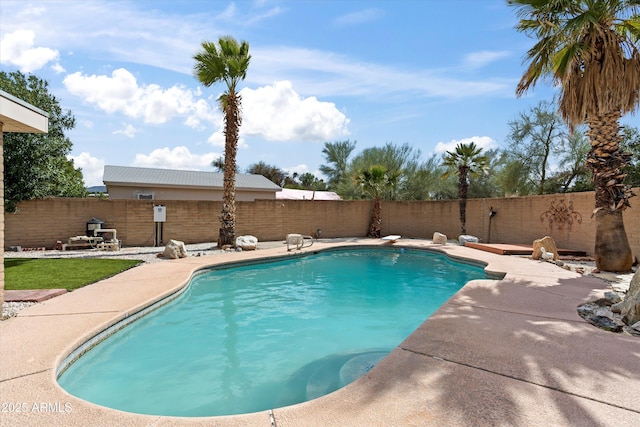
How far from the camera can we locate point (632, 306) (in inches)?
178

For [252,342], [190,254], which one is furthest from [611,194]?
[190,254]

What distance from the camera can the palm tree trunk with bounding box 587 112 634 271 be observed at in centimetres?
789

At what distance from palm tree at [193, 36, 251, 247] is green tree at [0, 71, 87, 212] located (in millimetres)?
4915

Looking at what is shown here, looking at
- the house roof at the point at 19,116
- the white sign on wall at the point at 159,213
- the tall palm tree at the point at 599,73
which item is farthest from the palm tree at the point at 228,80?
the tall palm tree at the point at 599,73

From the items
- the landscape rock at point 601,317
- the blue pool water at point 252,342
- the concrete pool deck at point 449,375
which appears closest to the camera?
the concrete pool deck at point 449,375

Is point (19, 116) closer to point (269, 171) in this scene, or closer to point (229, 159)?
point (229, 159)

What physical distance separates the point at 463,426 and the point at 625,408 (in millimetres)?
1310

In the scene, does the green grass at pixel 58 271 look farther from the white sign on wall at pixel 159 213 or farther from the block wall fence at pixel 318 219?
the white sign on wall at pixel 159 213

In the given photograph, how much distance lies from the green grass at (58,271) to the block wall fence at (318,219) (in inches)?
118

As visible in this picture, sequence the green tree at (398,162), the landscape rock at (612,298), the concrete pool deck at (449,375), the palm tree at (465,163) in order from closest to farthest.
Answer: the concrete pool deck at (449,375) < the landscape rock at (612,298) < the palm tree at (465,163) < the green tree at (398,162)

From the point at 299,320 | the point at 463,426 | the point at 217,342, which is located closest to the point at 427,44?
the point at 299,320

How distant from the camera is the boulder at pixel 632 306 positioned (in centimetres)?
444

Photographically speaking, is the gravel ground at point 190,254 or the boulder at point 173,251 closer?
the gravel ground at point 190,254

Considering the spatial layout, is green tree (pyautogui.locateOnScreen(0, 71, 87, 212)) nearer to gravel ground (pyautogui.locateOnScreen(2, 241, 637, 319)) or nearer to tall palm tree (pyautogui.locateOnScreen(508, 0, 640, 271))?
gravel ground (pyautogui.locateOnScreen(2, 241, 637, 319))
